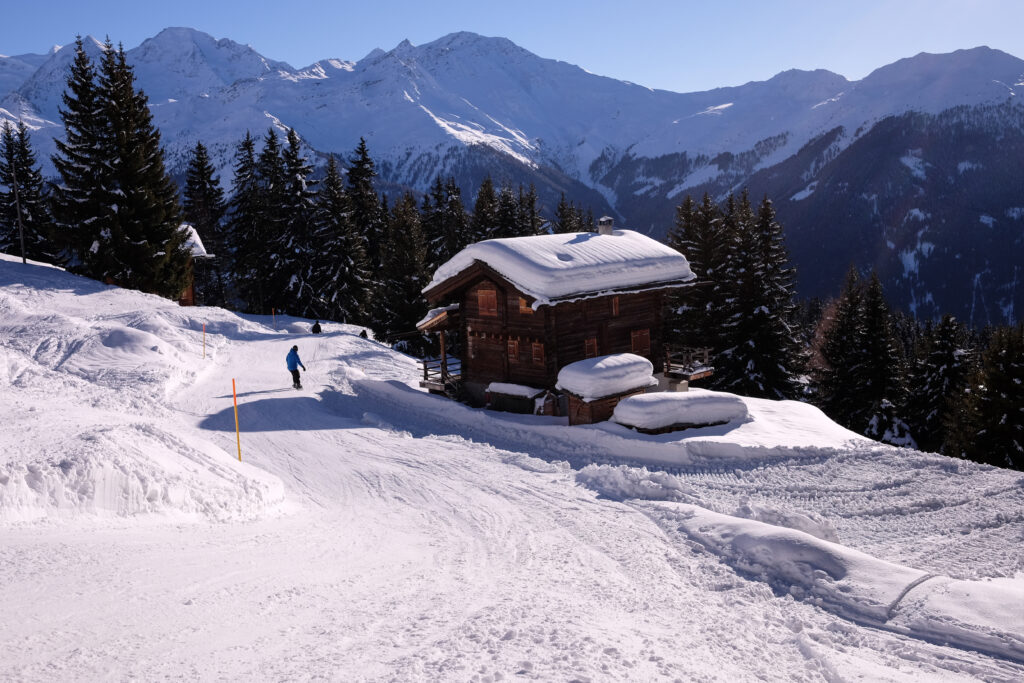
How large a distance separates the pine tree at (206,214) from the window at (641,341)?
41994mm

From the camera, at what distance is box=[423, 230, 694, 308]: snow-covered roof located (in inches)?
852

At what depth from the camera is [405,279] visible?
42.7m

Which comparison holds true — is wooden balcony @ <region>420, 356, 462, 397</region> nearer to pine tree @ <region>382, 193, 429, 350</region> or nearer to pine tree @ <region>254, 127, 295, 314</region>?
pine tree @ <region>382, 193, 429, 350</region>

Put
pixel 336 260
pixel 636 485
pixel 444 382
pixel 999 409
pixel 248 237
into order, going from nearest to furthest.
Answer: pixel 636 485, pixel 999 409, pixel 444 382, pixel 336 260, pixel 248 237

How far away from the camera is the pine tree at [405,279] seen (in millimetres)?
42406

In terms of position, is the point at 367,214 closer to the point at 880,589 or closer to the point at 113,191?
the point at 113,191

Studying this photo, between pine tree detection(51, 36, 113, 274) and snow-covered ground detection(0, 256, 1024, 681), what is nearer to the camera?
snow-covered ground detection(0, 256, 1024, 681)

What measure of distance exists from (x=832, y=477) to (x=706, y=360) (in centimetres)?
1143

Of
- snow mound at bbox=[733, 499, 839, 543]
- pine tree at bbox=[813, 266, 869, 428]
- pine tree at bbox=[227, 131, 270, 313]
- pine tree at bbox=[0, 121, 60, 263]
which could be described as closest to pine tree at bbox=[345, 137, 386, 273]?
pine tree at bbox=[227, 131, 270, 313]

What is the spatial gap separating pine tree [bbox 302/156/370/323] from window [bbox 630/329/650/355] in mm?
27350

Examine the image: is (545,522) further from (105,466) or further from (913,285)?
(913,285)

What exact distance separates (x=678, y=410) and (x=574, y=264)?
21.1 ft

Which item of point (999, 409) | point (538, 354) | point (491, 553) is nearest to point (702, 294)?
point (999, 409)

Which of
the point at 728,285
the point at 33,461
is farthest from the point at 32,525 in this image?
the point at 728,285
